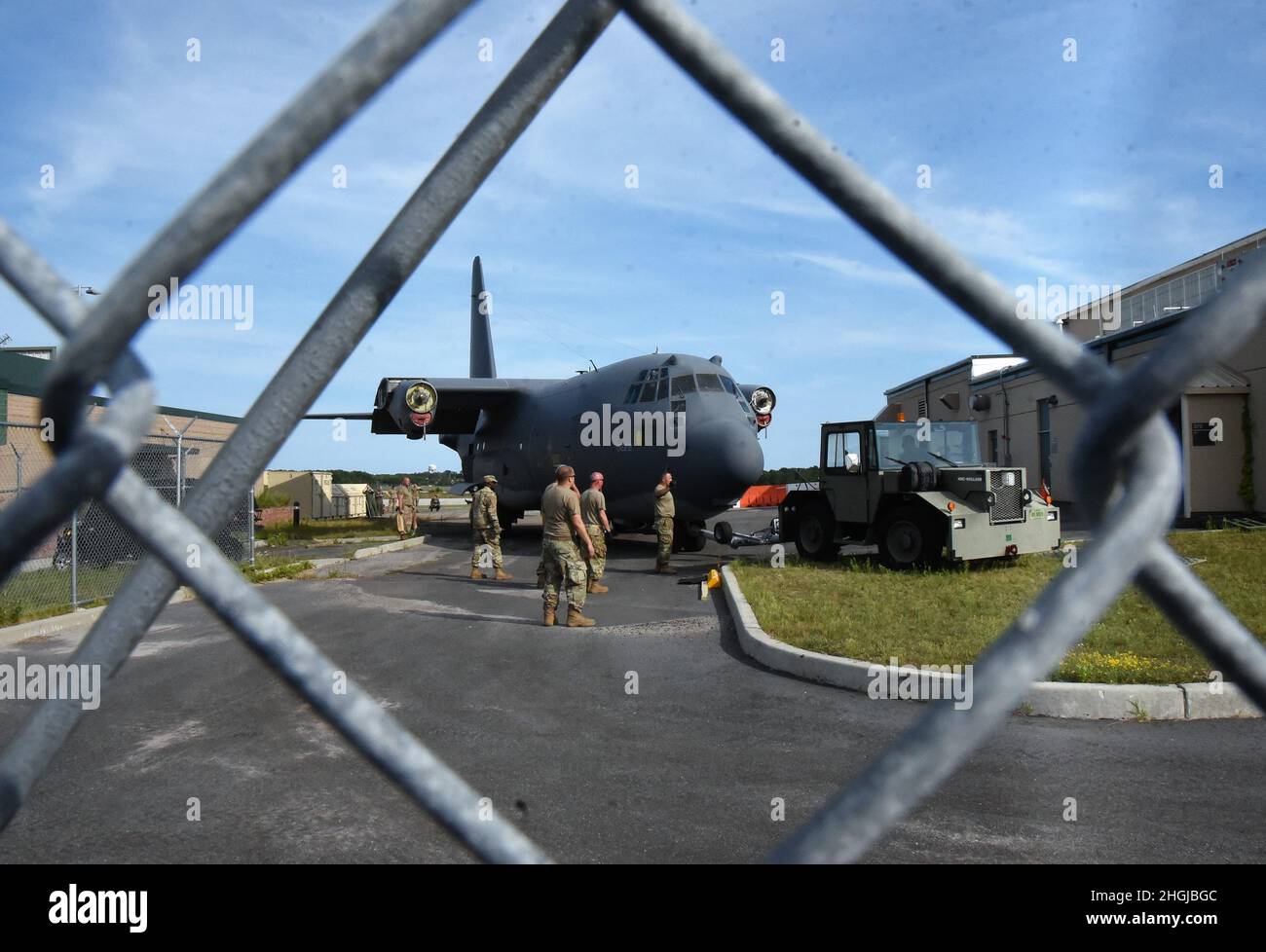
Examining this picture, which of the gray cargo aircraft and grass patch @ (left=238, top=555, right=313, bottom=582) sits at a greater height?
the gray cargo aircraft

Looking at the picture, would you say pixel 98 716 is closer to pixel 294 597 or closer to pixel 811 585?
pixel 294 597

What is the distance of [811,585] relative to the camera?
11.0 meters

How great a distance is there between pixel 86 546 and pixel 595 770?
13.7 m

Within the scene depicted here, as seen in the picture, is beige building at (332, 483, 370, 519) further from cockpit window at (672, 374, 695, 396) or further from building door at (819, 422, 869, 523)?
building door at (819, 422, 869, 523)

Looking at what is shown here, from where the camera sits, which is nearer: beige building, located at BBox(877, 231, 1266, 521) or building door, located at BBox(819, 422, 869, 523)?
building door, located at BBox(819, 422, 869, 523)

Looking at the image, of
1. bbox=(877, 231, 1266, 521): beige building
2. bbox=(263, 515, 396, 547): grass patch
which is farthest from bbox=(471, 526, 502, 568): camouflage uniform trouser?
bbox=(263, 515, 396, 547): grass patch

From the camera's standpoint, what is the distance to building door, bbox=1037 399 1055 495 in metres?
24.0

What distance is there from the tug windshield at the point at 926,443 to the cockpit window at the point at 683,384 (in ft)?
10.9

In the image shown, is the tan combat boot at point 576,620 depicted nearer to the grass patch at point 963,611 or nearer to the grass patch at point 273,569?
the grass patch at point 963,611

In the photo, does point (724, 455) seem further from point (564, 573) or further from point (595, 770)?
point (595, 770)

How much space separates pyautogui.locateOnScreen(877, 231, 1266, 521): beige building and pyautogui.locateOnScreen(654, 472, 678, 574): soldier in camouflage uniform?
4122 mm

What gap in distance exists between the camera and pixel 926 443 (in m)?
13.3
